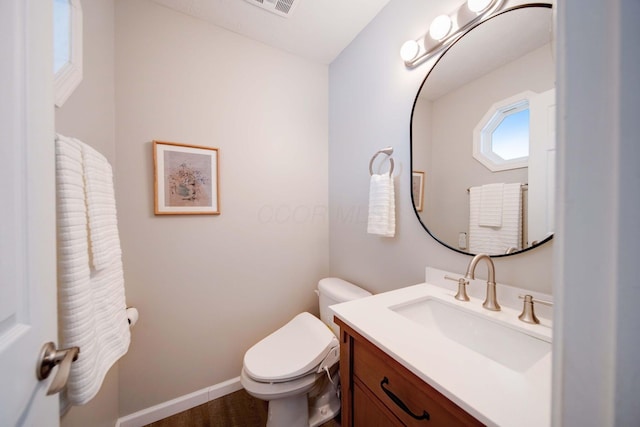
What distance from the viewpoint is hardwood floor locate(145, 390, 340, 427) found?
49.2 inches

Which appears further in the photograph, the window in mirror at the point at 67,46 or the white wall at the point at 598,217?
the window in mirror at the point at 67,46

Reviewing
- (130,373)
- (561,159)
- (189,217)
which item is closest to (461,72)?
(561,159)

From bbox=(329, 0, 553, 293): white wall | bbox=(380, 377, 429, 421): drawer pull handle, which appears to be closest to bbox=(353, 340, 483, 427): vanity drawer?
bbox=(380, 377, 429, 421): drawer pull handle

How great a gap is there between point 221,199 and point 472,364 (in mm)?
1423

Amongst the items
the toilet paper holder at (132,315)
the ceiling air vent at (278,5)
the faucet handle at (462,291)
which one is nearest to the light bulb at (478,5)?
the ceiling air vent at (278,5)

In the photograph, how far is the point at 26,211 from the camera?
0.41 meters

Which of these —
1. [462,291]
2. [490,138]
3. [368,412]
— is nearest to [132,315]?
[368,412]

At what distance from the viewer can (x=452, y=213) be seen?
0.99m

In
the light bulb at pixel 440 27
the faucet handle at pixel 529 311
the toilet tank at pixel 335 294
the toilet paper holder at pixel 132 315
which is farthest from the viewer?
the toilet tank at pixel 335 294

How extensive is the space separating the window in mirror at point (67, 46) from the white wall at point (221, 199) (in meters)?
0.41

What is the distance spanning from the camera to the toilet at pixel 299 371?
1.03 metres

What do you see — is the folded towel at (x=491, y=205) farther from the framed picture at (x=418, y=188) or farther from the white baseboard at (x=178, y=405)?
the white baseboard at (x=178, y=405)

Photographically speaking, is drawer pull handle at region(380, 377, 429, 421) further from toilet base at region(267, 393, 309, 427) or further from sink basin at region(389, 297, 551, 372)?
toilet base at region(267, 393, 309, 427)

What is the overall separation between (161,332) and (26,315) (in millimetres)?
1070
